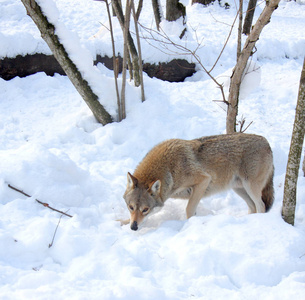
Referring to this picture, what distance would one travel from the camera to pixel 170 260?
3.78 metres

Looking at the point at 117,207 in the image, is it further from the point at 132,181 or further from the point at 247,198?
the point at 247,198

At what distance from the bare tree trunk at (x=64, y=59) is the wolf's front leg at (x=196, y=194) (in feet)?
11.0

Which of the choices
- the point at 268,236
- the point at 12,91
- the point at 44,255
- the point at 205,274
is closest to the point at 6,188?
the point at 44,255

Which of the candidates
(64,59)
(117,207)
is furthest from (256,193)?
(64,59)

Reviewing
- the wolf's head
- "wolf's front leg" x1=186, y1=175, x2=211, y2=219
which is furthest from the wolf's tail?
the wolf's head

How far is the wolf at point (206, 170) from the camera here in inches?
204

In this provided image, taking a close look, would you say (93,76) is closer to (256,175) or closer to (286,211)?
(256,175)

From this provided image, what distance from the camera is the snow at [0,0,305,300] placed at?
338 centimetres

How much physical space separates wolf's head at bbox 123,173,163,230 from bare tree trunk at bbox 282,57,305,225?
1.72 meters

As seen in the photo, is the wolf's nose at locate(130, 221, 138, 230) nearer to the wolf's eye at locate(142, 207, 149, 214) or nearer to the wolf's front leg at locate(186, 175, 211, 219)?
the wolf's eye at locate(142, 207, 149, 214)

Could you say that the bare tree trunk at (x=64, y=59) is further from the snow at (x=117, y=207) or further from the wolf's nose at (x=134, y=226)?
the wolf's nose at (x=134, y=226)

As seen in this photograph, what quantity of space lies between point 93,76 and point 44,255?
469 cm

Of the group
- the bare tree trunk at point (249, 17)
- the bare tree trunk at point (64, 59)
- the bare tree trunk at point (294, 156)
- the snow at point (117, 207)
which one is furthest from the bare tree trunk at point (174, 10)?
the bare tree trunk at point (294, 156)

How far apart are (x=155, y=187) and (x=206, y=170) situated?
930 mm
